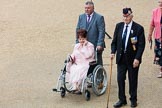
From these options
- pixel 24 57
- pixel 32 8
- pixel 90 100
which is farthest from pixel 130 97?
pixel 32 8

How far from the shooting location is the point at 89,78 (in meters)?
8.79

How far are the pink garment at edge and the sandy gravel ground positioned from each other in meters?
0.46

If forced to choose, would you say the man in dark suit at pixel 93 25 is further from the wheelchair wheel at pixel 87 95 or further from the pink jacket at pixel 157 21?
the pink jacket at pixel 157 21

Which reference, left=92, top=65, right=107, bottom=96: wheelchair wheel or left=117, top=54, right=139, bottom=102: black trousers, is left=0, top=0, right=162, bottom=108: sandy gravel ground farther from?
left=117, top=54, right=139, bottom=102: black trousers

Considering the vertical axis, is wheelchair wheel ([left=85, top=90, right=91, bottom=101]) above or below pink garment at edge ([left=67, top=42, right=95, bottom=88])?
below

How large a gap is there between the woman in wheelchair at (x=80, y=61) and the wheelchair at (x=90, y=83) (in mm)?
89

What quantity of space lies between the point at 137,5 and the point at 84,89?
28.9 feet

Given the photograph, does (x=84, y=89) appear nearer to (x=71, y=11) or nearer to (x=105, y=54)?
(x=105, y=54)

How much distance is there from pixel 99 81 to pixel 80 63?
0.53 metres

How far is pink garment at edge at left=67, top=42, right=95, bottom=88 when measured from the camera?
870 centimetres

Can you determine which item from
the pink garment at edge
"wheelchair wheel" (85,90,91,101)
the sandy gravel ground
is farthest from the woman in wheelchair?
the sandy gravel ground

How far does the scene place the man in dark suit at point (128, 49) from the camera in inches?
309

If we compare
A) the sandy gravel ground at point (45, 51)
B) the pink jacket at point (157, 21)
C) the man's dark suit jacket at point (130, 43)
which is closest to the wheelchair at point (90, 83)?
the sandy gravel ground at point (45, 51)

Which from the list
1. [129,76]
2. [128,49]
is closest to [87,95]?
[129,76]
